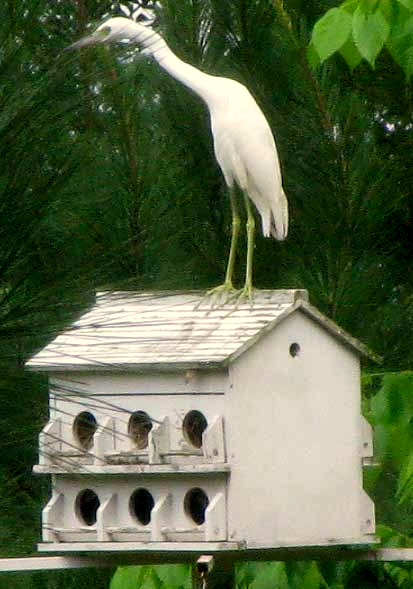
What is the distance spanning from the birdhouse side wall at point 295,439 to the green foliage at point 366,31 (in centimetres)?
62

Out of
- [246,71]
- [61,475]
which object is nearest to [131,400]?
[61,475]

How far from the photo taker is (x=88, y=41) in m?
1.43

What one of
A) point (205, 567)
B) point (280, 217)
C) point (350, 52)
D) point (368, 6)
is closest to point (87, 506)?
point (205, 567)

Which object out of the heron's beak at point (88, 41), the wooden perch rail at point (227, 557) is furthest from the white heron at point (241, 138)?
the heron's beak at point (88, 41)

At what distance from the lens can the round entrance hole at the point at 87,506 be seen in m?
3.07

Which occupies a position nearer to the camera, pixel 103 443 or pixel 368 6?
pixel 368 6

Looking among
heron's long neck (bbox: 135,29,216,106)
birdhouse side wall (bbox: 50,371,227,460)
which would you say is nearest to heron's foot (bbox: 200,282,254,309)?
birdhouse side wall (bbox: 50,371,227,460)

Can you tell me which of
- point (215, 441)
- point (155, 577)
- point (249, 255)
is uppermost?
point (249, 255)

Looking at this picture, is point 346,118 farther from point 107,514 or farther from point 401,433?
point 107,514

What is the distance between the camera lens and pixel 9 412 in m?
1.74

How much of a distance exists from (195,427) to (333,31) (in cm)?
84

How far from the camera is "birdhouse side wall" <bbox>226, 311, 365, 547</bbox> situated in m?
2.90

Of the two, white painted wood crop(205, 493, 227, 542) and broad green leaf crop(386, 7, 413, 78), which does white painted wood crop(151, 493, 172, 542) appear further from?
broad green leaf crop(386, 7, 413, 78)

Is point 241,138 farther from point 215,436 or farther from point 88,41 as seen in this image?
point 88,41
